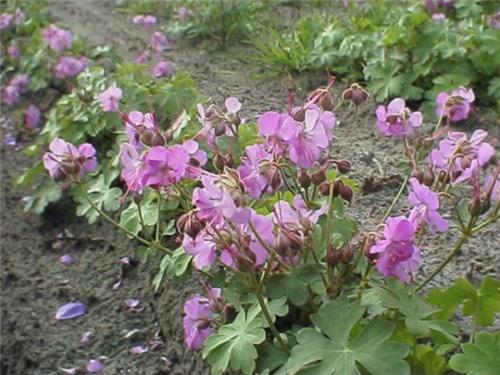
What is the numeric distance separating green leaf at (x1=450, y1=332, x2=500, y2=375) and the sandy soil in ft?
1.77

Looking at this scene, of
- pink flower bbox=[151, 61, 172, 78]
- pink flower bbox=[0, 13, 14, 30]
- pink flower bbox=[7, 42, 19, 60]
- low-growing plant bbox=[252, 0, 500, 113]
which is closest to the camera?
low-growing plant bbox=[252, 0, 500, 113]

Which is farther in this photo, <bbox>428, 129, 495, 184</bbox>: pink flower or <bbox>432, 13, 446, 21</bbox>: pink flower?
<bbox>432, 13, 446, 21</bbox>: pink flower

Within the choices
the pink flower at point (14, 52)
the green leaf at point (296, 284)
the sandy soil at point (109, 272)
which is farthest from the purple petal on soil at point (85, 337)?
the pink flower at point (14, 52)

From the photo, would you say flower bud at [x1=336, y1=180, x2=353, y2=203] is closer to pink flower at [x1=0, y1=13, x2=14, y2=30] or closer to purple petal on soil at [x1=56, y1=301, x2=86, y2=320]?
purple petal on soil at [x1=56, y1=301, x2=86, y2=320]

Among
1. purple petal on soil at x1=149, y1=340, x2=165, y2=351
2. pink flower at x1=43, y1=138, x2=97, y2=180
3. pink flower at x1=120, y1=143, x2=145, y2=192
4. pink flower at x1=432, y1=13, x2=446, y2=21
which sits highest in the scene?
pink flower at x1=120, y1=143, x2=145, y2=192

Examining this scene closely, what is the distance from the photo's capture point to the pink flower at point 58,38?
407 cm

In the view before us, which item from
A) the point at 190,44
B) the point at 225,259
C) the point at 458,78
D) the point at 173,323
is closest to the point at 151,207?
the point at 173,323

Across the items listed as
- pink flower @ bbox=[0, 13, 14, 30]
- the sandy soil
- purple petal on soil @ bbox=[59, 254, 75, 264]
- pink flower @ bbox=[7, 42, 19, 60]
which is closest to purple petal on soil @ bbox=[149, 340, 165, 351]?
the sandy soil

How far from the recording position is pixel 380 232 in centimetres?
176

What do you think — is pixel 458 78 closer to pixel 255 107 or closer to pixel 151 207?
pixel 255 107

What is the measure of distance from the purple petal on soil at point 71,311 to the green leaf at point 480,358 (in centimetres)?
136

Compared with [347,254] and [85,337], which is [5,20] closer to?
[85,337]

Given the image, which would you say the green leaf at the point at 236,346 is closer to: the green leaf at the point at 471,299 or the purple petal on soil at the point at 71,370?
the green leaf at the point at 471,299

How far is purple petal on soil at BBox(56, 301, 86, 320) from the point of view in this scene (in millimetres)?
2803
